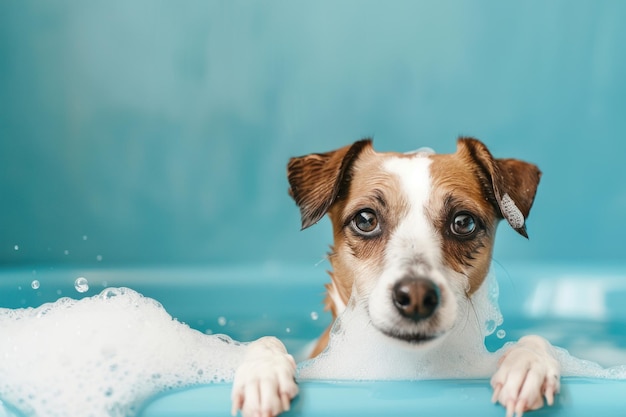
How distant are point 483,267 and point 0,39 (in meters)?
2.55

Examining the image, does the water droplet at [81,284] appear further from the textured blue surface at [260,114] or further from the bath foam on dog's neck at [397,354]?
the bath foam on dog's neck at [397,354]

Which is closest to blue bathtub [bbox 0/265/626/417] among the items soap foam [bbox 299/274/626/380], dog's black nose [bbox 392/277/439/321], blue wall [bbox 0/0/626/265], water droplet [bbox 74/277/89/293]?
water droplet [bbox 74/277/89/293]

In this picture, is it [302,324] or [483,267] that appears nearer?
[483,267]

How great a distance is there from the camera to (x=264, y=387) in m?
1.41

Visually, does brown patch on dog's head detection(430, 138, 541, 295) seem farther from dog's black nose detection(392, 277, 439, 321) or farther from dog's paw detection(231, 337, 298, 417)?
dog's paw detection(231, 337, 298, 417)

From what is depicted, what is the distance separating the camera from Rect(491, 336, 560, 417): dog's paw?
4.64ft

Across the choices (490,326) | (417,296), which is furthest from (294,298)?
(417,296)

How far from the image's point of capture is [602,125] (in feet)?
11.2

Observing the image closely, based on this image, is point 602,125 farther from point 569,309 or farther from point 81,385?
point 81,385

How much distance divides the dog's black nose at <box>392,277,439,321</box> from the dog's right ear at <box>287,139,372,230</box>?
39 centimetres

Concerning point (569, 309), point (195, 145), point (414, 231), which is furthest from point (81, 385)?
point (569, 309)

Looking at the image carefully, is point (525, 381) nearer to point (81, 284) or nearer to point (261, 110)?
point (81, 284)

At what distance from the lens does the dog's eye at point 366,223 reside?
5.96 feet

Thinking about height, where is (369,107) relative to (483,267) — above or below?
above
